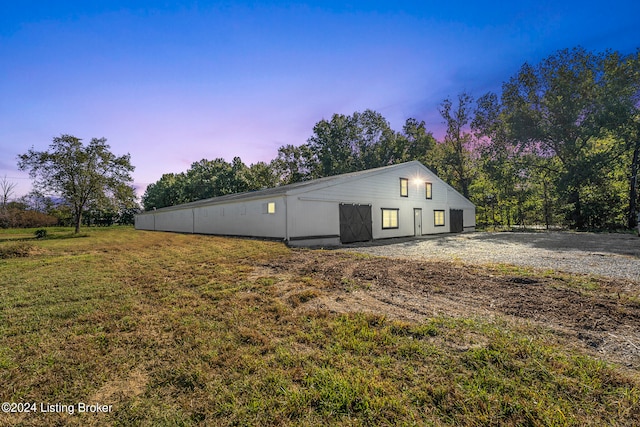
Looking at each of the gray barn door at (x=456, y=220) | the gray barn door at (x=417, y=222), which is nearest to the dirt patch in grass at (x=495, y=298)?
the gray barn door at (x=417, y=222)

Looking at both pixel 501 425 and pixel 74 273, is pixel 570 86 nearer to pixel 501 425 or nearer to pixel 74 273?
pixel 501 425

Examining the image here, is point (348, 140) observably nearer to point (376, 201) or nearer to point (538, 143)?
point (538, 143)

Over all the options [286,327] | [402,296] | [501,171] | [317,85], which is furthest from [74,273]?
[501,171]

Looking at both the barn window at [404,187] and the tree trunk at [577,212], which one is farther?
the tree trunk at [577,212]

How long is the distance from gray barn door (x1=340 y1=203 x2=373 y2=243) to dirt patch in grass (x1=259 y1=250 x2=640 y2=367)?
766 centimetres

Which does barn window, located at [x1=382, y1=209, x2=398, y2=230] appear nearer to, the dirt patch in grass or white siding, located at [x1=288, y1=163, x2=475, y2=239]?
white siding, located at [x1=288, y1=163, x2=475, y2=239]

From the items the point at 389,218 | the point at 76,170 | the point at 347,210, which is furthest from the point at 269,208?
the point at 76,170

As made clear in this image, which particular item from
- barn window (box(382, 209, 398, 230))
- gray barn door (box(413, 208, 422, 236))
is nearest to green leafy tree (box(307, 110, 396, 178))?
gray barn door (box(413, 208, 422, 236))

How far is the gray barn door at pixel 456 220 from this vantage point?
20603 millimetres

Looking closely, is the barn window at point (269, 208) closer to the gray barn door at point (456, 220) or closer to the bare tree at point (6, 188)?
the gray barn door at point (456, 220)

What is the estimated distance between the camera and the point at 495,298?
4.24 metres

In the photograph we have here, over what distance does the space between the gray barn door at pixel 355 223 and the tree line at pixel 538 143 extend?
58.9 feet

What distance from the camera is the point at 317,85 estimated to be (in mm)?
12508

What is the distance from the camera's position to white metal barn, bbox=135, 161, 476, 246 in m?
13.1
